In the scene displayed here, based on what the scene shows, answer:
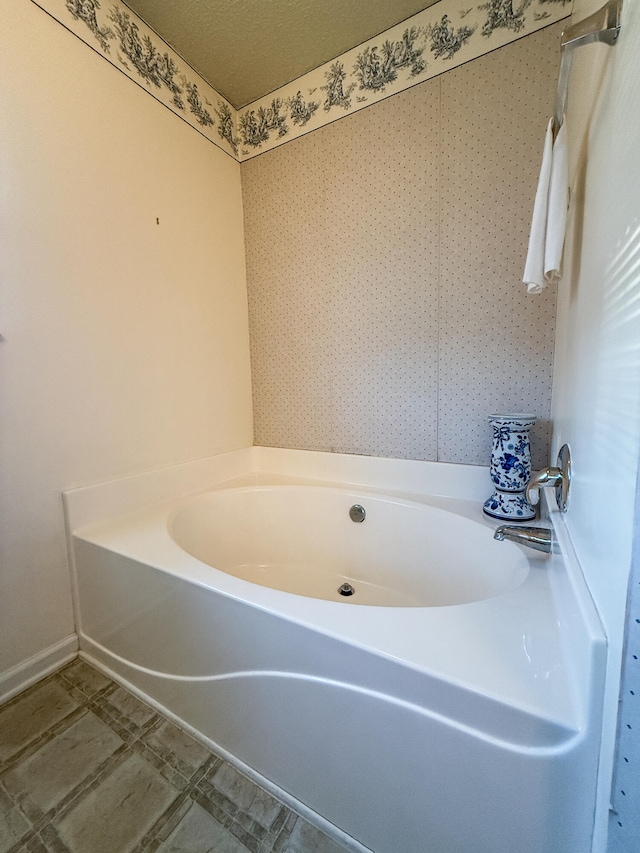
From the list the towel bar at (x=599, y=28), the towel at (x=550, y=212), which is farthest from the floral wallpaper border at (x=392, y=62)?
the towel bar at (x=599, y=28)

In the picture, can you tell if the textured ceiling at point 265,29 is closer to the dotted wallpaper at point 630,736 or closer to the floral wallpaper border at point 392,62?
the floral wallpaper border at point 392,62

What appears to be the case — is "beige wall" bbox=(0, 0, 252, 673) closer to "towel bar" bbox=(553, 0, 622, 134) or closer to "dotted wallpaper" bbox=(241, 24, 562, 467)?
"dotted wallpaper" bbox=(241, 24, 562, 467)

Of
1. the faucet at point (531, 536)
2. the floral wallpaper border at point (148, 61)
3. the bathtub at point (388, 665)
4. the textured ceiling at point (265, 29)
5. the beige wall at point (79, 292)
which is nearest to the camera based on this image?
the bathtub at point (388, 665)

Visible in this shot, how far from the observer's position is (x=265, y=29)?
1.39m

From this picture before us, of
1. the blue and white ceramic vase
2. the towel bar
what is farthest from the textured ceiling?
the blue and white ceramic vase

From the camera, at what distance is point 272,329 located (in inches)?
75.0

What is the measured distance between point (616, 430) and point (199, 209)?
6.11 ft

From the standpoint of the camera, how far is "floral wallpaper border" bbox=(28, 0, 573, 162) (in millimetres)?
1208

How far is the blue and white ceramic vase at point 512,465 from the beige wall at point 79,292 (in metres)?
1.34

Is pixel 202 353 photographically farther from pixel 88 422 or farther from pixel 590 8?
pixel 590 8

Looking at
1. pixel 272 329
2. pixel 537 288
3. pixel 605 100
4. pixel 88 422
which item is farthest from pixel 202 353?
pixel 605 100

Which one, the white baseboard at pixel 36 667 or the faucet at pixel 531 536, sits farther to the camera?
the white baseboard at pixel 36 667

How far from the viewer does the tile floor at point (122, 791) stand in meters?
0.74

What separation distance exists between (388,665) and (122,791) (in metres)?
0.79
